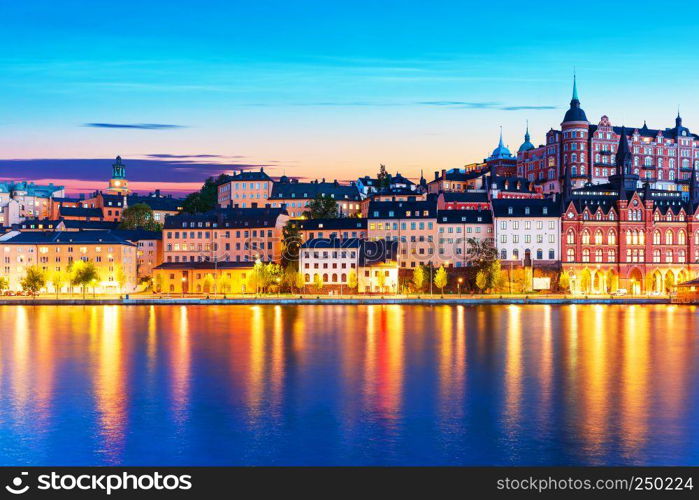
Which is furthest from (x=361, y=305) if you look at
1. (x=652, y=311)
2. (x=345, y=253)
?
(x=652, y=311)

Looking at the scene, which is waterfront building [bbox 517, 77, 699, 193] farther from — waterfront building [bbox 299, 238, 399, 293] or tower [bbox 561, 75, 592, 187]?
waterfront building [bbox 299, 238, 399, 293]

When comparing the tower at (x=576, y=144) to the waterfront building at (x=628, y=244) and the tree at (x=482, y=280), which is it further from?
the tree at (x=482, y=280)

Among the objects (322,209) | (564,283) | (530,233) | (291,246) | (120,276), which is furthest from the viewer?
(322,209)

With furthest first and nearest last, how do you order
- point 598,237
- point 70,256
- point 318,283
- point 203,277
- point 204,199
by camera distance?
1. point 204,199
2. point 70,256
3. point 203,277
4. point 598,237
5. point 318,283

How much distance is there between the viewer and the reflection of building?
78.9 meters

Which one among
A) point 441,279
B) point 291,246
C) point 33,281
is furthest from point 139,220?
point 441,279

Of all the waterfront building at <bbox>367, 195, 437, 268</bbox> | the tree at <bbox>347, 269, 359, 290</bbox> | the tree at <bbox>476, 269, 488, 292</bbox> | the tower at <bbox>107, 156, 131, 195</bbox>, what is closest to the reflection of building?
the tree at <bbox>347, 269, 359, 290</bbox>

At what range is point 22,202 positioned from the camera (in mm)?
127062

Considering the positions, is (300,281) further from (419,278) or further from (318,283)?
(419,278)

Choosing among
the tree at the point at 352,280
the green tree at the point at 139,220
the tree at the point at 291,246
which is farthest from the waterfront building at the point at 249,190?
the tree at the point at 352,280

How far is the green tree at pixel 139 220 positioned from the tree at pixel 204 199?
5.46 metres

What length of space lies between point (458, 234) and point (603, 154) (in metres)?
31.1

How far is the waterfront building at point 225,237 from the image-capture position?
83812mm

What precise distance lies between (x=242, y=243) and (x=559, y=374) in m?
53.1
